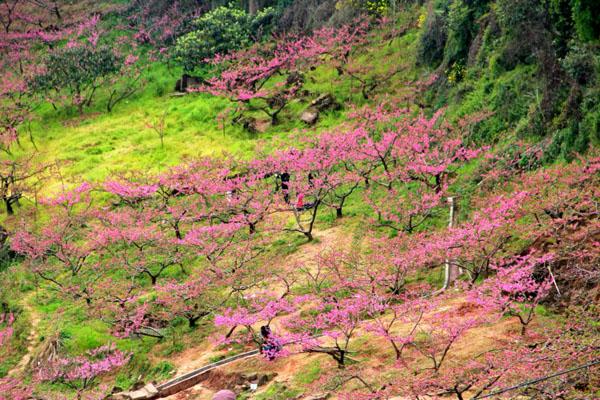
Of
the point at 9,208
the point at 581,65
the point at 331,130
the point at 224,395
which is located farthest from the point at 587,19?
the point at 9,208

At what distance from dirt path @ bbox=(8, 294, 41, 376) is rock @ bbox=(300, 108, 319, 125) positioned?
18.1m

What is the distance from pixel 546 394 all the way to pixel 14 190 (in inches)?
1175

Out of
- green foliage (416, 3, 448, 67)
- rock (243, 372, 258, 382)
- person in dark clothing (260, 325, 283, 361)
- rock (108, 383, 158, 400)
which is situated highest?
green foliage (416, 3, 448, 67)

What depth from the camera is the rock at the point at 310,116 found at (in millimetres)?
39312

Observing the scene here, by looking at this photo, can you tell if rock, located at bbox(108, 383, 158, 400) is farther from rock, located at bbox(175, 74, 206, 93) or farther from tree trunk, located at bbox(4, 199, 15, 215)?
rock, located at bbox(175, 74, 206, 93)

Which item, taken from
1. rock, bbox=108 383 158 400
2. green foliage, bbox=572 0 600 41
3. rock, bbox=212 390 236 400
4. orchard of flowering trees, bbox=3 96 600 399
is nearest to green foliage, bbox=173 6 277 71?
orchard of flowering trees, bbox=3 96 600 399

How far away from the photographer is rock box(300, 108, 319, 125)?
39.3 metres

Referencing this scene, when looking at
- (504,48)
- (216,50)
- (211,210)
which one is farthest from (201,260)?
(216,50)

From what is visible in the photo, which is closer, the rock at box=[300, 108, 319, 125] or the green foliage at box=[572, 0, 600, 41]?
the green foliage at box=[572, 0, 600, 41]

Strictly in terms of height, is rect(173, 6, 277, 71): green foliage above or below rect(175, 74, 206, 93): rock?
above

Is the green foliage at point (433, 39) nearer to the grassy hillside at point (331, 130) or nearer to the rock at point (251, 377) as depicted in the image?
the grassy hillside at point (331, 130)

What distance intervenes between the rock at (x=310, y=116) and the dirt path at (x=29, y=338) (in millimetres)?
18140

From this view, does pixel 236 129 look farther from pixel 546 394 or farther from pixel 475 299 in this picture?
pixel 546 394

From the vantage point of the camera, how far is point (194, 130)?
41.3 metres
